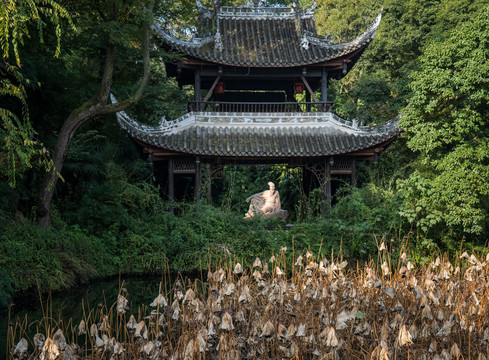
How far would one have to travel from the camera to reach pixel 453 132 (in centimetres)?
1145

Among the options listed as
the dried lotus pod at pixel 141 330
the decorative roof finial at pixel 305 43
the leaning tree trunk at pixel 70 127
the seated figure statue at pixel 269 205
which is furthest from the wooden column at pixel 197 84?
the dried lotus pod at pixel 141 330

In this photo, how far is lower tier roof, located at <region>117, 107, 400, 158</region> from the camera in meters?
13.3

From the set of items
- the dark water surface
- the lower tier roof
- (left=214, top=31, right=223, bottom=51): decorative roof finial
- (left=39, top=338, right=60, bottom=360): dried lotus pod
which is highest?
(left=214, top=31, right=223, bottom=51): decorative roof finial

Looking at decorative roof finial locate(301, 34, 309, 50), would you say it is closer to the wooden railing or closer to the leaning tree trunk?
the wooden railing

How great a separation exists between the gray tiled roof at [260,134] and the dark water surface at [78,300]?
401 centimetres

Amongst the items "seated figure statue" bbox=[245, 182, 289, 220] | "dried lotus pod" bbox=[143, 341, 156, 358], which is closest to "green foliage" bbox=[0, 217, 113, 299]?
"seated figure statue" bbox=[245, 182, 289, 220]

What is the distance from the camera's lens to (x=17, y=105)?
33.2 ft

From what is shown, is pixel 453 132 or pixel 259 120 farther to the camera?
pixel 259 120

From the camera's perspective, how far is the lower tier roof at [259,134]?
13.3 metres

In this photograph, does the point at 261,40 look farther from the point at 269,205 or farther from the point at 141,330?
the point at 141,330

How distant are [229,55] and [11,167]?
30.8 ft

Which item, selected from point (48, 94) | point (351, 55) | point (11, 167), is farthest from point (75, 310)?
point (351, 55)

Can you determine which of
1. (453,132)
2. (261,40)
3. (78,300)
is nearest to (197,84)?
(261,40)

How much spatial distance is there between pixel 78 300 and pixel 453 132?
8.55 m
